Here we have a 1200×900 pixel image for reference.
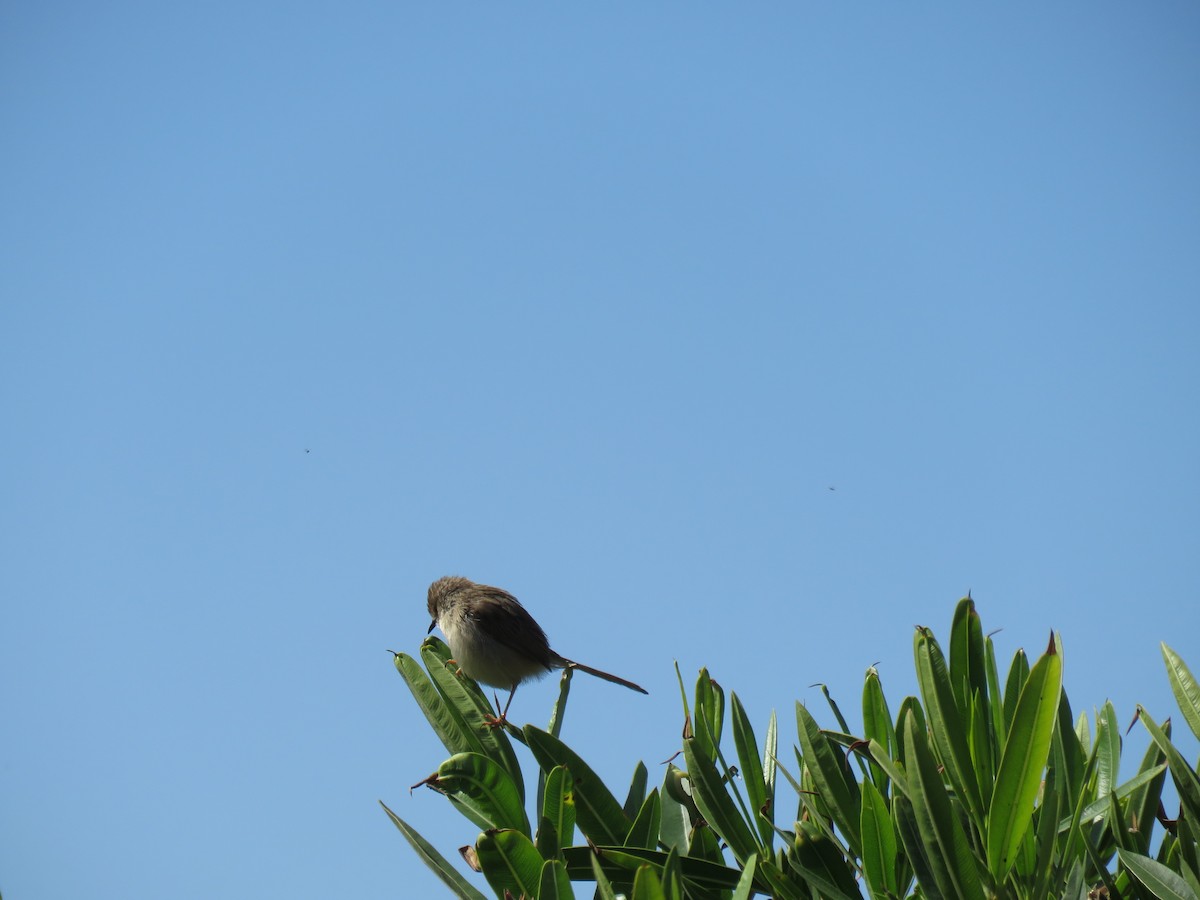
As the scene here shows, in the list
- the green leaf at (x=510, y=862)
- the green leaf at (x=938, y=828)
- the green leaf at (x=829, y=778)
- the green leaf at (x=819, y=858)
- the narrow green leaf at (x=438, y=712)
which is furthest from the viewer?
the narrow green leaf at (x=438, y=712)

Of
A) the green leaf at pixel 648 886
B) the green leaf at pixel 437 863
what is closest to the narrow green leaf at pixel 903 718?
the green leaf at pixel 648 886

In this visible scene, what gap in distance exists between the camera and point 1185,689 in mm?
2502

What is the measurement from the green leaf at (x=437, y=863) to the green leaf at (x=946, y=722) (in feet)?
3.58

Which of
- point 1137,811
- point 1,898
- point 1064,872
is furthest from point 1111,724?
point 1,898

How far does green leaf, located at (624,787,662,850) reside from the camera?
2604 mm

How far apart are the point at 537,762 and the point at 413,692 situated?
0.48 meters

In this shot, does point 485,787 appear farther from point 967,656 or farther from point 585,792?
point 967,656

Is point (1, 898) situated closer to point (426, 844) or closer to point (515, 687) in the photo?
point (426, 844)

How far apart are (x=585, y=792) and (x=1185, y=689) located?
1.40 meters

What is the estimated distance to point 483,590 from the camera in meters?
A: 6.81

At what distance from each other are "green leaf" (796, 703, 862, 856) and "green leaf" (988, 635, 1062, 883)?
1.39ft

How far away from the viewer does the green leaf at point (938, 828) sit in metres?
2.03

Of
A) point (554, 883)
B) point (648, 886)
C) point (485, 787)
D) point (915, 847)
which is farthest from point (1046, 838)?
point (485, 787)

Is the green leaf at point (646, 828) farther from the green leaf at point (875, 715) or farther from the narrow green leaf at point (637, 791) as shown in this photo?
the green leaf at point (875, 715)
